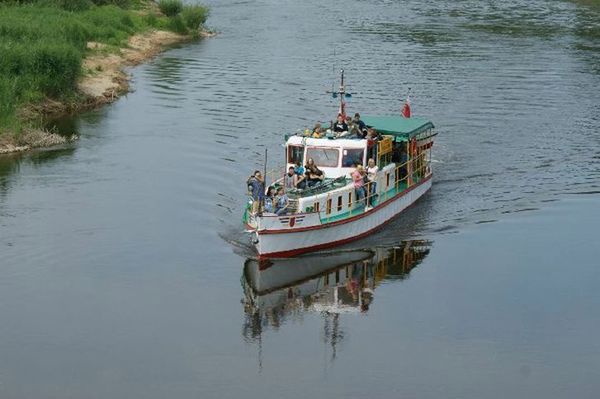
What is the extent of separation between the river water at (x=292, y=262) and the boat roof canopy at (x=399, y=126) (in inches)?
119

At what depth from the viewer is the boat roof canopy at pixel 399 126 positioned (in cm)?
4294

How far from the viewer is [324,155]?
133 feet

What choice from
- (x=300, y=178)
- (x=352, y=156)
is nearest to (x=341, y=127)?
(x=352, y=156)

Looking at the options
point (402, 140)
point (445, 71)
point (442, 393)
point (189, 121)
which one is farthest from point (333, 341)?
point (445, 71)

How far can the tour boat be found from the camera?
37.1 metres

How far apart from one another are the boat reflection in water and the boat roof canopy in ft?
16.0

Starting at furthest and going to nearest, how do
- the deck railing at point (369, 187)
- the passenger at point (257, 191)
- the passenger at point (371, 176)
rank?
the passenger at point (371, 176) → the deck railing at point (369, 187) → the passenger at point (257, 191)

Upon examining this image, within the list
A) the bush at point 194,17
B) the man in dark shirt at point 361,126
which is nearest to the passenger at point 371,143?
the man in dark shirt at point 361,126

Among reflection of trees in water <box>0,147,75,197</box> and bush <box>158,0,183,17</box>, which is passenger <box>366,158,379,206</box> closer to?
reflection of trees in water <box>0,147,75,197</box>

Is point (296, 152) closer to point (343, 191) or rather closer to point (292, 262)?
point (343, 191)

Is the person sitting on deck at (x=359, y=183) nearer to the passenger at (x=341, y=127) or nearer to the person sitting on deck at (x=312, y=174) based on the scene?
the person sitting on deck at (x=312, y=174)

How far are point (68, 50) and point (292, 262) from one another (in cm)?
2624

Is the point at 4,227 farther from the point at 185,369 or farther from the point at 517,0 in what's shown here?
the point at 517,0

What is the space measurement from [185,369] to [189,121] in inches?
1140
